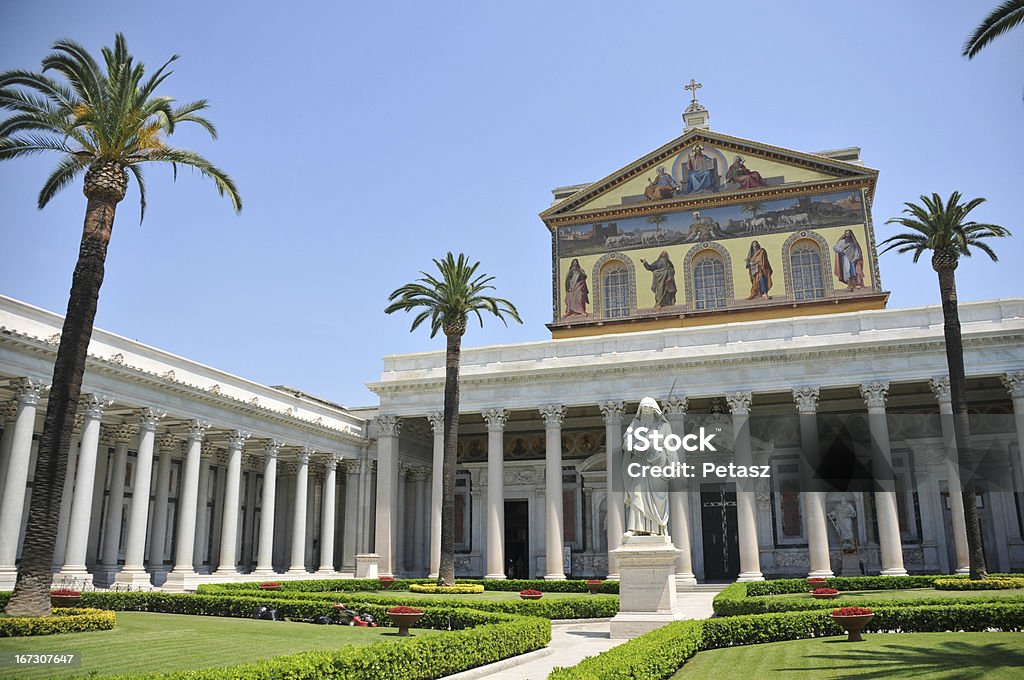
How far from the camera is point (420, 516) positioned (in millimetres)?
49719

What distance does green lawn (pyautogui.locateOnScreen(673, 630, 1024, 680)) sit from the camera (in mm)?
11945

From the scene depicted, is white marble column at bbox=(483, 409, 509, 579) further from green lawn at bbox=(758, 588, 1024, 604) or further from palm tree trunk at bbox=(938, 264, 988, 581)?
palm tree trunk at bbox=(938, 264, 988, 581)

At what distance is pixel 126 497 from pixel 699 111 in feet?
130

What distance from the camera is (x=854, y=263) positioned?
42.1m

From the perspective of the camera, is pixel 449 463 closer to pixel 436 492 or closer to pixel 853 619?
pixel 436 492

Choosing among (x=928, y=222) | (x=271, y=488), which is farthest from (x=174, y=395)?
(x=928, y=222)

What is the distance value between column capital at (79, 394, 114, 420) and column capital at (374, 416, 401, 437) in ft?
49.1

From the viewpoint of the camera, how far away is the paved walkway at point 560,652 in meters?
14.4

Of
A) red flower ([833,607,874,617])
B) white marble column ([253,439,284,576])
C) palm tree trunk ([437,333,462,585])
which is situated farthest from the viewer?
white marble column ([253,439,284,576])

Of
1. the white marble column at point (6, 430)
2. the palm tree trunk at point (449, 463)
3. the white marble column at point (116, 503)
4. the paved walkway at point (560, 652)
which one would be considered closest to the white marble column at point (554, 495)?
the palm tree trunk at point (449, 463)

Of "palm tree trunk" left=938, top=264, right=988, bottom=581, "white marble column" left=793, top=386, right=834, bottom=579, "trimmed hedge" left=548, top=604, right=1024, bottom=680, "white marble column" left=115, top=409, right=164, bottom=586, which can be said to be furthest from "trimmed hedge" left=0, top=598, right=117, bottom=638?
"palm tree trunk" left=938, top=264, right=988, bottom=581

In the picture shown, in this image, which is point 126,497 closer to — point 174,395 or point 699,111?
point 174,395

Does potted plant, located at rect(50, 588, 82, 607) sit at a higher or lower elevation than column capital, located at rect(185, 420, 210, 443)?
lower

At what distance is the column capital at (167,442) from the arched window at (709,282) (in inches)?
1097
